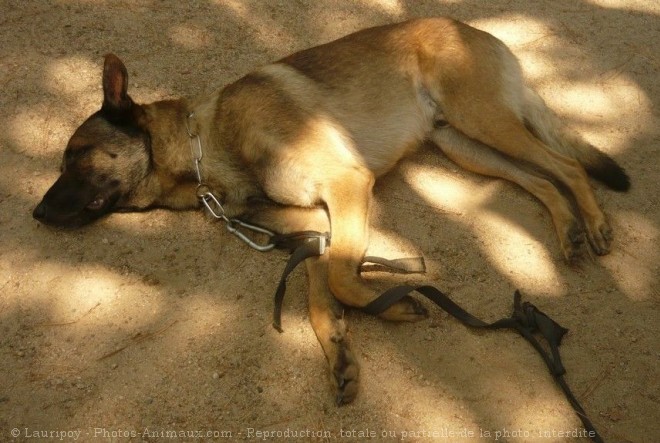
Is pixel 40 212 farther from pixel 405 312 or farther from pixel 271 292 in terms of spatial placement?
pixel 405 312

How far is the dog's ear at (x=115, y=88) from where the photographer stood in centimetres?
319

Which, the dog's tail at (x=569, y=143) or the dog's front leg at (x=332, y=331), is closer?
the dog's front leg at (x=332, y=331)

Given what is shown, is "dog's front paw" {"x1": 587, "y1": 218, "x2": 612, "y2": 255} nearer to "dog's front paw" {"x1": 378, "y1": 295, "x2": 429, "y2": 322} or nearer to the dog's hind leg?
the dog's hind leg

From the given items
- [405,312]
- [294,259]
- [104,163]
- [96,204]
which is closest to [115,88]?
[104,163]

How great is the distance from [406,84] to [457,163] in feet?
2.10

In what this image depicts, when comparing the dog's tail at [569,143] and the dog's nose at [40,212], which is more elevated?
the dog's tail at [569,143]

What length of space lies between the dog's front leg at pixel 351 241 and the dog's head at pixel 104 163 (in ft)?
3.88

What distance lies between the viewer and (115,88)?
3.27m

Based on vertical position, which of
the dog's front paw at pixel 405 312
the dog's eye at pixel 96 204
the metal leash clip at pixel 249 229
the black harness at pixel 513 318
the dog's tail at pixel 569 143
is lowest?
the metal leash clip at pixel 249 229

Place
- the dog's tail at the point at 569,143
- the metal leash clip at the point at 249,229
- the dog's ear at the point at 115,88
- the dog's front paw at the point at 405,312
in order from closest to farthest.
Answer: the dog's front paw at the point at 405,312 → the dog's ear at the point at 115,88 → the metal leash clip at the point at 249,229 → the dog's tail at the point at 569,143

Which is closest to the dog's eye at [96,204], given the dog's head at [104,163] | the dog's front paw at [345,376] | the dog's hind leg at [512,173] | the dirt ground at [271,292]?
the dog's head at [104,163]

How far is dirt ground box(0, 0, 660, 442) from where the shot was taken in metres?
2.60

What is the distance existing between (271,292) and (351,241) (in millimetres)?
525

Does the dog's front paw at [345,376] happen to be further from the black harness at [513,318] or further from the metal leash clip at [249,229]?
the metal leash clip at [249,229]
